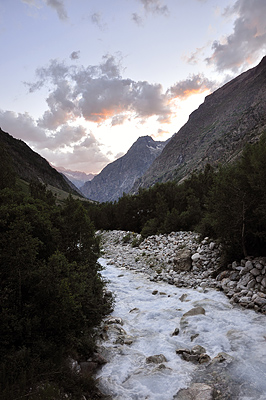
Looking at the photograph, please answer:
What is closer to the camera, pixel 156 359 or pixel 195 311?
pixel 156 359

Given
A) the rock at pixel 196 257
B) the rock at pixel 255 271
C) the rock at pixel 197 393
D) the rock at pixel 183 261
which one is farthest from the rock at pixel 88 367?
the rock at pixel 196 257

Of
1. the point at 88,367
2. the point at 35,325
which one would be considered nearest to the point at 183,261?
the point at 88,367

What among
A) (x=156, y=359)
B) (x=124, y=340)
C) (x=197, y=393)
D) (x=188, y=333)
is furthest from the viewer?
(x=188, y=333)

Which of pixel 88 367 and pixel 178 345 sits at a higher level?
pixel 88 367

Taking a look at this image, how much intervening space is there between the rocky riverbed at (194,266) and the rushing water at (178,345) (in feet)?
2.78

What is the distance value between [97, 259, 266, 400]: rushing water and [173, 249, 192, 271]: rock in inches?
120

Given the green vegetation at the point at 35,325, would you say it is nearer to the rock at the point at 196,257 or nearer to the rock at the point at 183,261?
the rock at the point at 183,261

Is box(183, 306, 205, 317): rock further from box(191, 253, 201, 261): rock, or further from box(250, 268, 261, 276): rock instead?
box(191, 253, 201, 261): rock

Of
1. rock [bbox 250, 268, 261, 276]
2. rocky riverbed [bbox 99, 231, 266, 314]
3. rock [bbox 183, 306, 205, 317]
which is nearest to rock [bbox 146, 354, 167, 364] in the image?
rock [bbox 183, 306, 205, 317]

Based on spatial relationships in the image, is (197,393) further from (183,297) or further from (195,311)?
(183,297)

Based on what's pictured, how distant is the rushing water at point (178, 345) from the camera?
17.6 ft

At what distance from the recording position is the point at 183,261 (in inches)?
603

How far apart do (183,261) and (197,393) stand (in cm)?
1059

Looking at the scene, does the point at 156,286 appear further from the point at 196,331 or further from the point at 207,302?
the point at 196,331
